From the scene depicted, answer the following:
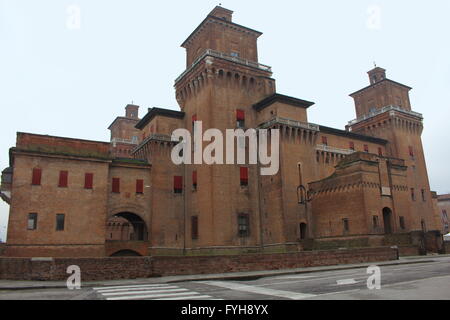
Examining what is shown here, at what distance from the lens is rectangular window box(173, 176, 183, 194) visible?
42906 millimetres

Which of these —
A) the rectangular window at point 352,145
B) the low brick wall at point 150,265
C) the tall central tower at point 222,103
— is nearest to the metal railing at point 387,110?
the rectangular window at point 352,145

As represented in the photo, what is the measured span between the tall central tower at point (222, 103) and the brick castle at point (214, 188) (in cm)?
13

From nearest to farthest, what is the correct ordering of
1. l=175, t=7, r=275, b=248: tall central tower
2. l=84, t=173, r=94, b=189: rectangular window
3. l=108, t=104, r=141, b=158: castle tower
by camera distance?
1. l=84, t=173, r=94, b=189: rectangular window
2. l=175, t=7, r=275, b=248: tall central tower
3. l=108, t=104, r=141, b=158: castle tower

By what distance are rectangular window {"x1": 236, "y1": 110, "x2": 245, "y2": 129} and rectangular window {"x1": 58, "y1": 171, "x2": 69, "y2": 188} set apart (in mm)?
19156

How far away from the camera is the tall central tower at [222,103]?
39.3 meters

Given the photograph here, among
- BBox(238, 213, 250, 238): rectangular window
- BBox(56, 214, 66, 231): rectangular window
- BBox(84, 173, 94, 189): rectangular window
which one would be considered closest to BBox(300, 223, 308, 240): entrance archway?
BBox(238, 213, 250, 238): rectangular window

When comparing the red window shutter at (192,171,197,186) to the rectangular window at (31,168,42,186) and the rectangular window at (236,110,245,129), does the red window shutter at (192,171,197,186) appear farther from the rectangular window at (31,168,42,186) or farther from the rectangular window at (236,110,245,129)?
the rectangular window at (31,168,42,186)

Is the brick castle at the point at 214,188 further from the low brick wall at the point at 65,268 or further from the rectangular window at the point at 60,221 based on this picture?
the low brick wall at the point at 65,268

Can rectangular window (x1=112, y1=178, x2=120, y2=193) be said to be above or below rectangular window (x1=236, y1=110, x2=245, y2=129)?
below

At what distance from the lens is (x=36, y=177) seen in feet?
111

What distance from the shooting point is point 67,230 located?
33906mm

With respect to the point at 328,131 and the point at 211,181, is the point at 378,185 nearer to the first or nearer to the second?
the point at 328,131

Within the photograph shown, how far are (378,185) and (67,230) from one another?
1244 inches

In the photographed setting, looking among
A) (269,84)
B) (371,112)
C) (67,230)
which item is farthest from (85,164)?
(371,112)
